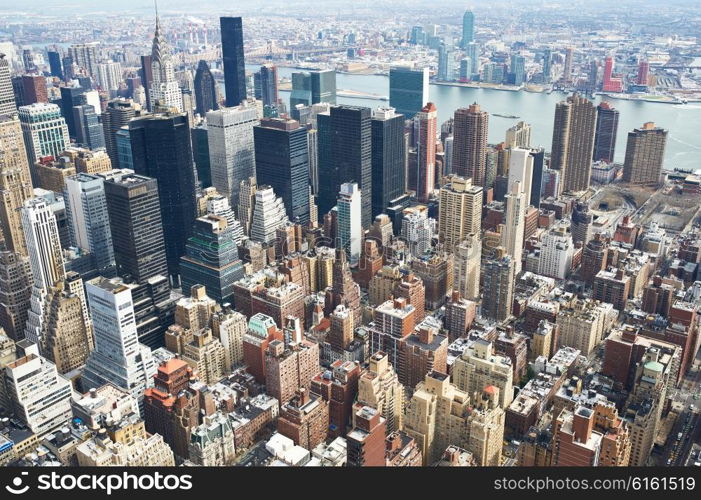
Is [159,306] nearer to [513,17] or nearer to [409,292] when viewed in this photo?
[409,292]

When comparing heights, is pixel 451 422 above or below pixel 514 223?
below

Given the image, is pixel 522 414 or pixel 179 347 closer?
pixel 522 414

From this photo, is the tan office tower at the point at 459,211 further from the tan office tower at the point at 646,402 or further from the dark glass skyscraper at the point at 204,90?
the dark glass skyscraper at the point at 204,90

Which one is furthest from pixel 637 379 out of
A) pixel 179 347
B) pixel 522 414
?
pixel 179 347

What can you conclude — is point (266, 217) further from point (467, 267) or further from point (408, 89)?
point (408, 89)

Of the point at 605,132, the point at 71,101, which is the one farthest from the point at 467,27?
the point at 71,101

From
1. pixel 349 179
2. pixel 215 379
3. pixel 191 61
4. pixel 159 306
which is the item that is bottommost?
pixel 215 379
